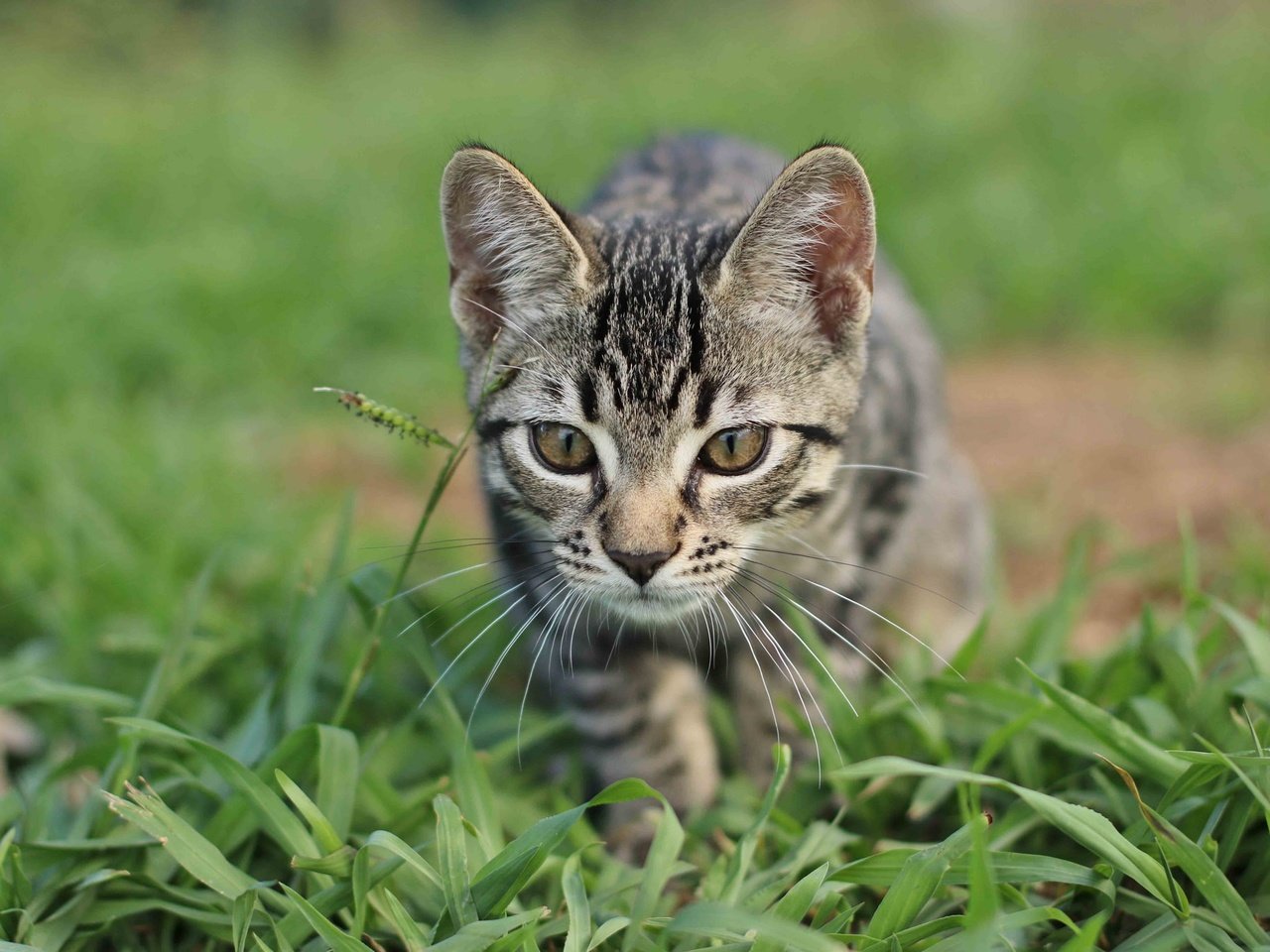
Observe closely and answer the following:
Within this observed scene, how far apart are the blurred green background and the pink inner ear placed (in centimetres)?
16

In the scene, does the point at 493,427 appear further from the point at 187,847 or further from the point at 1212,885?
the point at 1212,885

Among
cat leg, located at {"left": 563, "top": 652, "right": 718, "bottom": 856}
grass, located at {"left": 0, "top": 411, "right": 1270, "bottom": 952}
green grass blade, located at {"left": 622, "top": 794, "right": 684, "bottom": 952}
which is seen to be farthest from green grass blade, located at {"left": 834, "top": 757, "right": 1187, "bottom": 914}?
cat leg, located at {"left": 563, "top": 652, "right": 718, "bottom": 856}

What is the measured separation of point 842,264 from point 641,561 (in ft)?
2.50

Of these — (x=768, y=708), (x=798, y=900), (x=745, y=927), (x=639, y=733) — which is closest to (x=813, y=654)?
(x=768, y=708)

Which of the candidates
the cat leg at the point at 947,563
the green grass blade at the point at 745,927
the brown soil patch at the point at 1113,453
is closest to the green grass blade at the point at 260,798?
the green grass blade at the point at 745,927

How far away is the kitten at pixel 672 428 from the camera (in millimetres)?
2207

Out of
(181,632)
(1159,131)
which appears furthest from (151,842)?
(1159,131)

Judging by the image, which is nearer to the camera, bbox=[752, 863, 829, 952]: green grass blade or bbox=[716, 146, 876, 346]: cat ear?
bbox=[752, 863, 829, 952]: green grass blade

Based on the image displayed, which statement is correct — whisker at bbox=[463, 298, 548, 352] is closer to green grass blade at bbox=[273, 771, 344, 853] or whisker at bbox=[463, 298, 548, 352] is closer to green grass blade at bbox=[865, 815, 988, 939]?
green grass blade at bbox=[273, 771, 344, 853]

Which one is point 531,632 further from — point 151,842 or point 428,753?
point 151,842

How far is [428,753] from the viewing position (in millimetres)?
2660

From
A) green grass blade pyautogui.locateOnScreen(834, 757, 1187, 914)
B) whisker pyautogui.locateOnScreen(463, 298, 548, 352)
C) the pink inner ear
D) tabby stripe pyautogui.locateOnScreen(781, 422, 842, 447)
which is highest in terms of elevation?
the pink inner ear

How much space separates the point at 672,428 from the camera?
2.21 m

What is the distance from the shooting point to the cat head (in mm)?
2195
